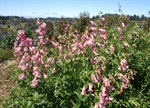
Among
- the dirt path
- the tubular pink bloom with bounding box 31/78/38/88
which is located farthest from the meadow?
Answer: the dirt path

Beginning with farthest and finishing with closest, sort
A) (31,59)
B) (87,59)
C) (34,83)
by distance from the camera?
(31,59)
(87,59)
(34,83)

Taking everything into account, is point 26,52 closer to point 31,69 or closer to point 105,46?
point 31,69

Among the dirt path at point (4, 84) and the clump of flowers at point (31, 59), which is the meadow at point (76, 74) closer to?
the clump of flowers at point (31, 59)

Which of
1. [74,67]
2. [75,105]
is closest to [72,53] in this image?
[74,67]

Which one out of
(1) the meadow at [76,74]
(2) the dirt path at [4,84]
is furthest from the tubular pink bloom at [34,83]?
(2) the dirt path at [4,84]

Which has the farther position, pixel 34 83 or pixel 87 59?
pixel 87 59

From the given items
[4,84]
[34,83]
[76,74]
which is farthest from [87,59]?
[4,84]

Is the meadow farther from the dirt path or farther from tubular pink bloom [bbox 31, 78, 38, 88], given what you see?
the dirt path

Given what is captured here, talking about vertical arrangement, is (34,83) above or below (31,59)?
below

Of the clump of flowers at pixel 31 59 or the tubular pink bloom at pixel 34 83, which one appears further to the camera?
the clump of flowers at pixel 31 59

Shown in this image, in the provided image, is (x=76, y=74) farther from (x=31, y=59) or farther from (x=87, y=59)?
(x=31, y=59)

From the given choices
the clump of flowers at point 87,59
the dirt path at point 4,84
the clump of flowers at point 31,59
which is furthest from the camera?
the dirt path at point 4,84

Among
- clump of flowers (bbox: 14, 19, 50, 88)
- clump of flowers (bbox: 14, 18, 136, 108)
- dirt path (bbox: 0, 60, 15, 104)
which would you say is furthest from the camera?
→ dirt path (bbox: 0, 60, 15, 104)

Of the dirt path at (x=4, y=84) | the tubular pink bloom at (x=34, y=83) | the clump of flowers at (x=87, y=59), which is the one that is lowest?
the dirt path at (x=4, y=84)
